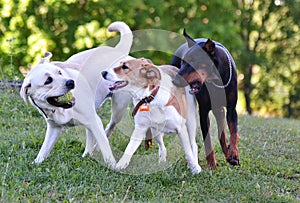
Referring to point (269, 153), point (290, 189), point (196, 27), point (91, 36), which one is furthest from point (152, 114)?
point (196, 27)

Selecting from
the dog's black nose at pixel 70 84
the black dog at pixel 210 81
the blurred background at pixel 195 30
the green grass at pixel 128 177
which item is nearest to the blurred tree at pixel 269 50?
the blurred background at pixel 195 30

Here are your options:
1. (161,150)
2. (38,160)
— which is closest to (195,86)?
(161,150)

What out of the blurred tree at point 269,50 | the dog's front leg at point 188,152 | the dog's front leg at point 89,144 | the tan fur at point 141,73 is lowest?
the blurred tree at point 269,50

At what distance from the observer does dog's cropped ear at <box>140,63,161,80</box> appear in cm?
532

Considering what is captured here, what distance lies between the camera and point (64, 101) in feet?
18.1

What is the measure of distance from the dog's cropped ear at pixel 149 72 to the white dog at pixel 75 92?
0.48 meters

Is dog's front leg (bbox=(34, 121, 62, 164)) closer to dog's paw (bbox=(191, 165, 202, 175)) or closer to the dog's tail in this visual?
the dog's tail

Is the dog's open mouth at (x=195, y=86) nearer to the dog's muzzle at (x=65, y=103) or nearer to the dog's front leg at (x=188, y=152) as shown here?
the dog's front leg at (x=188, y=152)

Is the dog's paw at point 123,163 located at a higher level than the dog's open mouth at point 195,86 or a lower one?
lower

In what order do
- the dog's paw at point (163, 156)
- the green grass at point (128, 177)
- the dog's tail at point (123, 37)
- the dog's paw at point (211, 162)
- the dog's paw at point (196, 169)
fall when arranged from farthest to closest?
the dog's tail at point (123, 37) → the dog's paw at point (163, 156) → the dog's paw at point (211, 162) → the dog's paw at point (196, 169) → the green grass at point (128, 177)

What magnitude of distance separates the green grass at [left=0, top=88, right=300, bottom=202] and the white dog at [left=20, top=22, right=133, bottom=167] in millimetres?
283

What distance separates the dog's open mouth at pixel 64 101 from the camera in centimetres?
518

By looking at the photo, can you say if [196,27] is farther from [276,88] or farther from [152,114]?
[152,114]

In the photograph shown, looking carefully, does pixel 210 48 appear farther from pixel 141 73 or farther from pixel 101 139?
pixel 101 139
